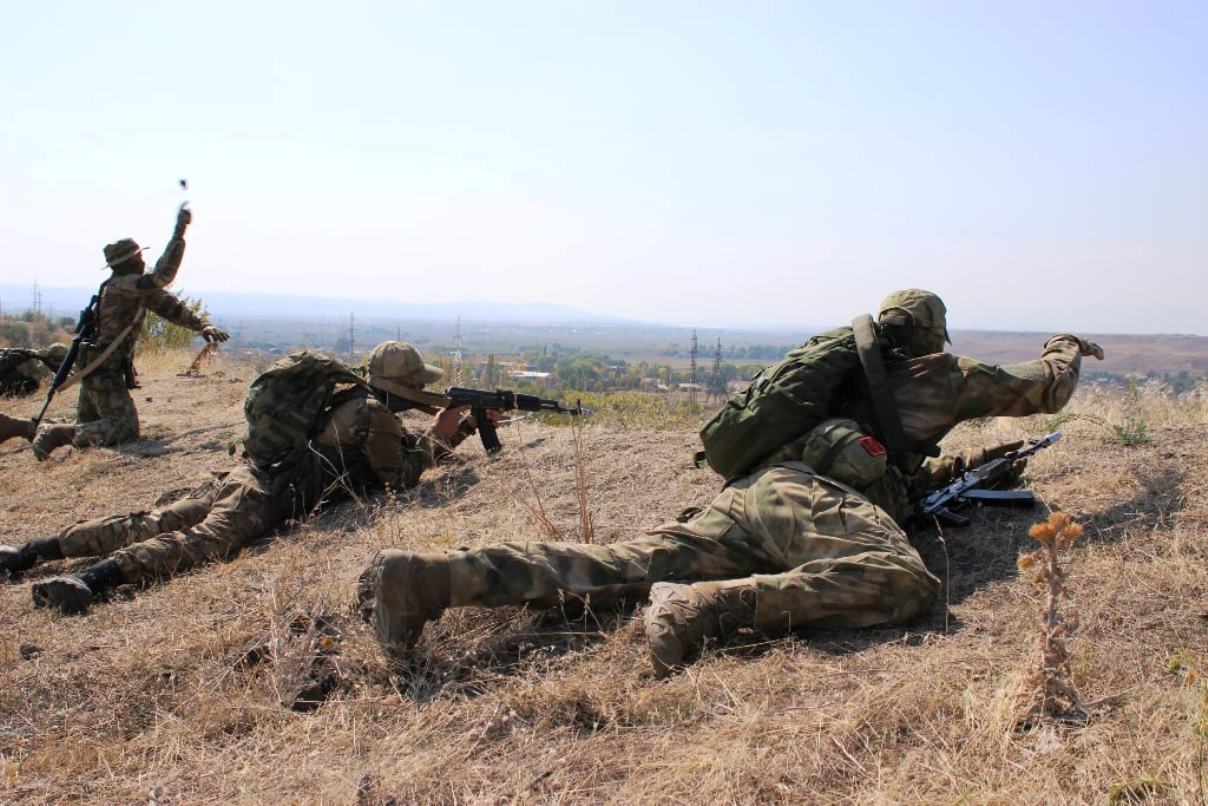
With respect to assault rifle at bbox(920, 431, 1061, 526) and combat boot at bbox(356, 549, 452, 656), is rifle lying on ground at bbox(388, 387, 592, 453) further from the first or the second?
combat boot at bbox(356, 549, 452, 656)

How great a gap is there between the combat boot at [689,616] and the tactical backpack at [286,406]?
322 cm

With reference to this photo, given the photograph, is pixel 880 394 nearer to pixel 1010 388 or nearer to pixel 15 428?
pixel 1010 388

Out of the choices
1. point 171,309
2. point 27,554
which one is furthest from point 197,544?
point 171,309

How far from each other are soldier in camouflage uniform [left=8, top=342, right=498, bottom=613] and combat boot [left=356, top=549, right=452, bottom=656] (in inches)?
64.4

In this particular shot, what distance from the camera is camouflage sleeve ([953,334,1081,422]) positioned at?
168 inches

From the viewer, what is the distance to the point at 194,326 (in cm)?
951

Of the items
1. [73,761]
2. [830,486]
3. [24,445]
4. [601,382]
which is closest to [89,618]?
[73,761]

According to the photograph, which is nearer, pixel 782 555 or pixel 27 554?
pixel 782 555

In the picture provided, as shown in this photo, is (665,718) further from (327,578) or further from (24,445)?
(24,445)

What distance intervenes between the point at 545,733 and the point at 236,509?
10.9 feet

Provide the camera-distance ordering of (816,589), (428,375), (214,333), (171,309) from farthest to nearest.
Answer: (214,333), (171,309), (428,375), (816,589)

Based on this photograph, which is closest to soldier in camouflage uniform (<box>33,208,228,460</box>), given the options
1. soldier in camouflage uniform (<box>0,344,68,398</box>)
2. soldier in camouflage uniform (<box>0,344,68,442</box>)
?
soldier in camouflage uniform (<box>0,344,68,442</box>)

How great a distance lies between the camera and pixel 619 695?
308cm

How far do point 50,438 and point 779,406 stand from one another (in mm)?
7579
